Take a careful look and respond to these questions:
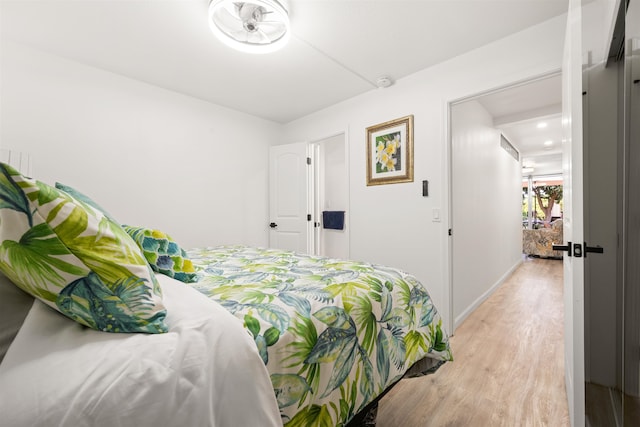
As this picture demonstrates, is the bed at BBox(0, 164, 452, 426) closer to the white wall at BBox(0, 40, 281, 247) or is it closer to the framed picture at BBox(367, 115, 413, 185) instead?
the framed picture at BBox(367, 115, 413, 185)

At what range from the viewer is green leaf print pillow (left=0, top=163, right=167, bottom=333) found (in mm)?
598

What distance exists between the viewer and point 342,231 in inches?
168

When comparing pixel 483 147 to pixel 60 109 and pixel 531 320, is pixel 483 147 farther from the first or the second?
pixel 60 109

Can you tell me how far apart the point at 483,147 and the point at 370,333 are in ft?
10.9

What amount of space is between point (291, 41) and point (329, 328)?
2121 millimetres

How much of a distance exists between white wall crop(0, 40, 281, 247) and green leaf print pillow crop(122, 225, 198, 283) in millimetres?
1712

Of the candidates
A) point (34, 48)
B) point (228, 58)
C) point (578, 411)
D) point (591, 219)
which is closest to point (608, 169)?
point (591, 219)

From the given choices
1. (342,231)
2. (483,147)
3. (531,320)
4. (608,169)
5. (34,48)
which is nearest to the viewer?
(608,169)

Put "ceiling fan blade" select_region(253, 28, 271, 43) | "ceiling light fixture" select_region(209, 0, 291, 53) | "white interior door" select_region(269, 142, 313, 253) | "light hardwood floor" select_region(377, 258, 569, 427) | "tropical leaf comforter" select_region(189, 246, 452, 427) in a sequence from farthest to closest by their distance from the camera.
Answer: "white interior door" select_region(269, 142, 313, 253) < "ceiling fan blade" select_region(253, 28, 271, 43) < "ceiling light fixture" select_region(209, 0, 291, 53) < "light hardwood floor" select_region(377, 258, 569, 427) < "tropical leaf comforter" select_region(189, 246, 452, 427)

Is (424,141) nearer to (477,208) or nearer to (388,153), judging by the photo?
(388,153)

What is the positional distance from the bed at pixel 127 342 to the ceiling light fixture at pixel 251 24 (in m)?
1.58

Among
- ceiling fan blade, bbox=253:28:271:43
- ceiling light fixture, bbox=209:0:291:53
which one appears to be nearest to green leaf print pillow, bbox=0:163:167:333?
ceiling light fixture, bbox=209:0:291:53

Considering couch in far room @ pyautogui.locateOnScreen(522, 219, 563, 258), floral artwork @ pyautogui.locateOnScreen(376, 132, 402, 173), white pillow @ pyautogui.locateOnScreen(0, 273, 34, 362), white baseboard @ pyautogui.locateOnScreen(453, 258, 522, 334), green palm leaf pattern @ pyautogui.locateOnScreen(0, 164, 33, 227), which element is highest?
floral artwork @ pyautogui.locateOnScreen(376, 132, 402, 173)

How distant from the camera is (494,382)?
1.81m
